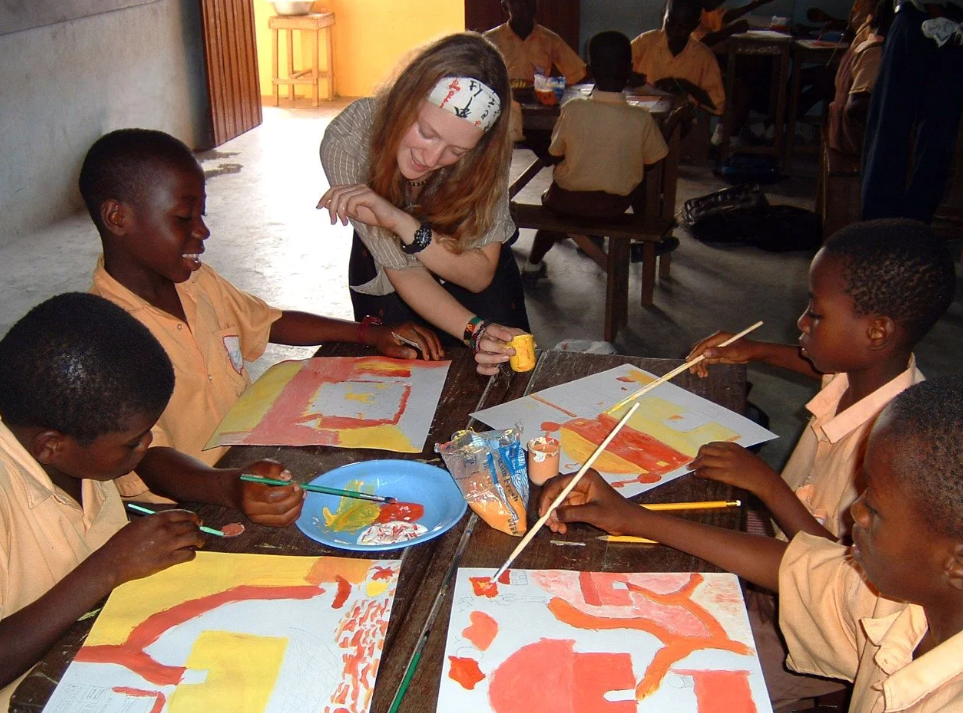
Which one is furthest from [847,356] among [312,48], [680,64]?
[312,48]

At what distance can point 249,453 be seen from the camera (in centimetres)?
157

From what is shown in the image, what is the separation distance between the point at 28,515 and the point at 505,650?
0.72m

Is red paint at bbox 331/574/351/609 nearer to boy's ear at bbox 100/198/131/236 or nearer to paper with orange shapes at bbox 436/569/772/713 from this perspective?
paper with orange shapes at bbox 436/569/772/713

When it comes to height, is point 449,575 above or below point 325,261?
above

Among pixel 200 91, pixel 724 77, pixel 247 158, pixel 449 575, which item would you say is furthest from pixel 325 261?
pixel 449 575

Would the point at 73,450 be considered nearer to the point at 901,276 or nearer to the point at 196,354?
the point at 196,354

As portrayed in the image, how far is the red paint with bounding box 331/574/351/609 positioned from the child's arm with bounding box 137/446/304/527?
0.17 m

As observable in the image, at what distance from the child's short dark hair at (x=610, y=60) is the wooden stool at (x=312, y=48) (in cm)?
490

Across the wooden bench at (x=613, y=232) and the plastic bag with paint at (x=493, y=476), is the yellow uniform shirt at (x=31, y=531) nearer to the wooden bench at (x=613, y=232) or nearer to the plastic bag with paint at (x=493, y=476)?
the plastic bag with paint at (x=493, y=476)

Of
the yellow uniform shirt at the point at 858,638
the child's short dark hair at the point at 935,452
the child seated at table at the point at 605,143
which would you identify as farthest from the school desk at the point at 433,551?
the child seated at table at the point at 605,143

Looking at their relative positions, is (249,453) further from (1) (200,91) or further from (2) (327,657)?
(1) (200,91)

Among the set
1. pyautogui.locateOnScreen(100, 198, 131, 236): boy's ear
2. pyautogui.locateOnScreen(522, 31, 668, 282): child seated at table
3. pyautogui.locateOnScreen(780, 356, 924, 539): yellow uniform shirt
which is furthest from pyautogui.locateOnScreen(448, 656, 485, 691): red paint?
pyautogui.locateOnScreen(522, 31, 668, 282): child seated at table

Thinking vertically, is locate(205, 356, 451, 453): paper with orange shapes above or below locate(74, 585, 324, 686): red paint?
above

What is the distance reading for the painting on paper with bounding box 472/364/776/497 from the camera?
1.51 m
